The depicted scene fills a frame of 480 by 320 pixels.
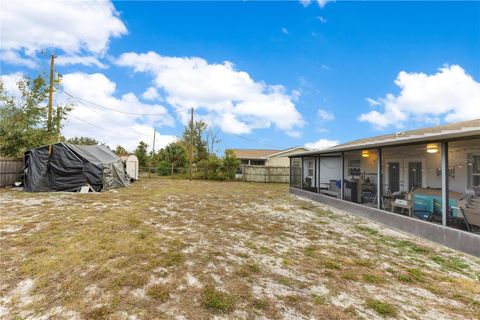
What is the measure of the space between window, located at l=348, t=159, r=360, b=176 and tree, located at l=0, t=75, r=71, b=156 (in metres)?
14.7

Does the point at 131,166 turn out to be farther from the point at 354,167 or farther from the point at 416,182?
the point at 416,182

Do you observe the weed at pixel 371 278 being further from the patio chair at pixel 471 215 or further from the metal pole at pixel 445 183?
the patio chair at pixel 471 215

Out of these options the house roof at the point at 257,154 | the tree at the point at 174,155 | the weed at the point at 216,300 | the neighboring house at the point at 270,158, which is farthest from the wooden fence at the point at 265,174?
the weed at the point at 216,300

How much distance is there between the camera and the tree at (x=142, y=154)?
2455 centimetres

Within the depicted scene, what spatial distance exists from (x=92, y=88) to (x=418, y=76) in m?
21.1

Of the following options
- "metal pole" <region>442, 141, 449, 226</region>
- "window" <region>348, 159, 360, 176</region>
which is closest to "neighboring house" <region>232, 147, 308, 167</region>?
"window" <region>348, 159, 360, 176</region>

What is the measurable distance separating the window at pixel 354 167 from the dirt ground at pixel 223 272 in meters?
2.82

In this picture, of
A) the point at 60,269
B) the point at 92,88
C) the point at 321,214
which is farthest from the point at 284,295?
the point at 92,88

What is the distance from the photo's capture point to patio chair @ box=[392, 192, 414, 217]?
5.35 meters

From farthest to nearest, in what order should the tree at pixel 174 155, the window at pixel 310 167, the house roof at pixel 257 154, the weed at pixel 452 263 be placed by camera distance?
the house roof at pixel 257 154, the tree at pixel 174 155, the window at pixel 310 167, the weed at pixel 452 263

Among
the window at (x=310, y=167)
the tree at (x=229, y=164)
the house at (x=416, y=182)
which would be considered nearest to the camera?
the house at (x=416, y=182)

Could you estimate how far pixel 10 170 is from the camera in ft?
34.5

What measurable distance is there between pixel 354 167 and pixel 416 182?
189 centimetres

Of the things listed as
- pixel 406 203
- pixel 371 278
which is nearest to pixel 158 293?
pixel 371 278
